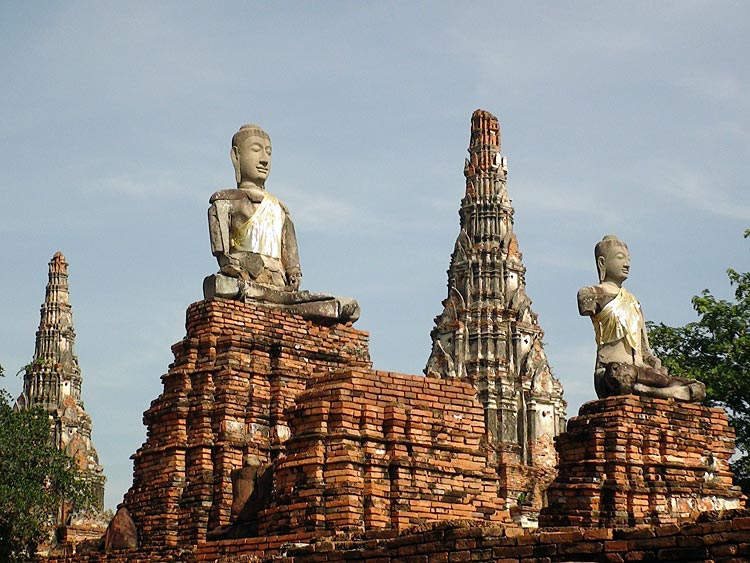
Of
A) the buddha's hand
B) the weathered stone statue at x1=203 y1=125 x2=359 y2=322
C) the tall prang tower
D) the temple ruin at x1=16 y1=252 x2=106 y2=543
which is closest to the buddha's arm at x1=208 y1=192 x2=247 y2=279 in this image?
the weathered stone statue at x1=203 y1=125 x2=359 y2=322

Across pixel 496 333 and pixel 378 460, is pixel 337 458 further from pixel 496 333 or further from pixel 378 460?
pixel 496 333

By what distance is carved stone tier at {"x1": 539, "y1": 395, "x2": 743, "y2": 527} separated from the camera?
17.0 m

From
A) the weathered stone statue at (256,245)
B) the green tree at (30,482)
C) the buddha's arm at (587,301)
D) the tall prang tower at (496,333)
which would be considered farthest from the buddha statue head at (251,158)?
the tall prang tower at (496,333)

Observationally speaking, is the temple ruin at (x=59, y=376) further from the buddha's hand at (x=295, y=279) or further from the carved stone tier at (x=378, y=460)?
the carved stone tier at (x=378, y=460)

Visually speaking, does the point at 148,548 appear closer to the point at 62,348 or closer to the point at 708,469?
the point at 708,469

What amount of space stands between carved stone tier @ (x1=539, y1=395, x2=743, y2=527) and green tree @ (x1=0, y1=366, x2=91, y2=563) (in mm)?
10486

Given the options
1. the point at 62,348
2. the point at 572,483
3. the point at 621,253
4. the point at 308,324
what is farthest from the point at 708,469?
the point at 62,348

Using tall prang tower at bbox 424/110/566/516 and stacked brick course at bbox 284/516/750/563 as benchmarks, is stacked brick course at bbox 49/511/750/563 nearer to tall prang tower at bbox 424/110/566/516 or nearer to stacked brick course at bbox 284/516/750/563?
stacked brick course at bbox 284/516/750/563

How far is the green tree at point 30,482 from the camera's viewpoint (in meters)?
25.9

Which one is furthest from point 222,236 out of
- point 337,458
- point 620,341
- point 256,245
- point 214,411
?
point 620,341

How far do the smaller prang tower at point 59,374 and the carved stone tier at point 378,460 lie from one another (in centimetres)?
3859

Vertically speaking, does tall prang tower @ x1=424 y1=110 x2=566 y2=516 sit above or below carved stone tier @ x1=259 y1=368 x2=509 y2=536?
above

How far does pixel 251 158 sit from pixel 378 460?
19.0 feet

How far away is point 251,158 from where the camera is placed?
1905cm
